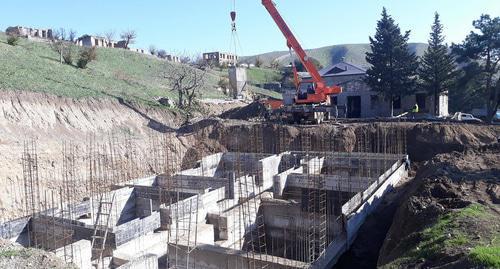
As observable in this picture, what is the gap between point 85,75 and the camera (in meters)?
22.4

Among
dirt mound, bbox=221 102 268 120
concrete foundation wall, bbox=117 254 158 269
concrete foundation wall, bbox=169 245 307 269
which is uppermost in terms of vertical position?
dirt mound, bbox=221 102 268 120

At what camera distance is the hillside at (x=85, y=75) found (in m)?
17.0

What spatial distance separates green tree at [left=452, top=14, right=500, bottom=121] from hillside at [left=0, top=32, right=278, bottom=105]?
15079 millimetres

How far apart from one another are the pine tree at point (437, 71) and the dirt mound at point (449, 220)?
380 inches

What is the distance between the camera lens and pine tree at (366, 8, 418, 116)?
20656mm

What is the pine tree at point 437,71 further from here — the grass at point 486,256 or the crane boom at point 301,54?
the grass at point 486,256

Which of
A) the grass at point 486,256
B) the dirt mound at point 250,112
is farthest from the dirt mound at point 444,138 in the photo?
the grass at point 486,256

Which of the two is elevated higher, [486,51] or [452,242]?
[486,51]

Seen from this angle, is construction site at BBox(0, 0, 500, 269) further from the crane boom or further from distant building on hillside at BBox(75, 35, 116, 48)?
distant building on hillside at BBox(75, 35, 116, 48)

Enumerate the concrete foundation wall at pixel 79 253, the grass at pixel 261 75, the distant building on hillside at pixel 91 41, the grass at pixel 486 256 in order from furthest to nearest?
the grass at pixel 261 75 < the distant building on hillside at pixel 91 41 < the concrete foundation wall at pixel 79 253 < the grass at pixel 486 256

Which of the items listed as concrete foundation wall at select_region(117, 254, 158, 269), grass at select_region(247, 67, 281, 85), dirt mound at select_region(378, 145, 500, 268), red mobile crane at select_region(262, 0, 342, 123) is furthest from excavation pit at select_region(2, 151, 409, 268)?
grass at select_region(247, 67, 281, 85)

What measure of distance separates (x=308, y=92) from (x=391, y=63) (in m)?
6.18

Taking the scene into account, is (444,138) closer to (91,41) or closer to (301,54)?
(301,54)

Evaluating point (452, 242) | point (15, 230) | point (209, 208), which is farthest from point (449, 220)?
point (15, 230)
